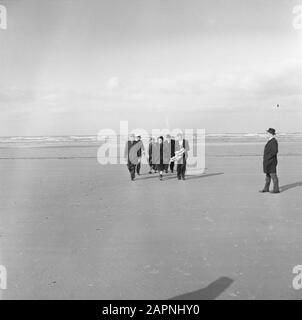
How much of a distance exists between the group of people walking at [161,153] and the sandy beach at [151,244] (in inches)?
105

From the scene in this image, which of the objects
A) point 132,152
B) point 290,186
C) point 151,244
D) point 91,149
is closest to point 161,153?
point 132,152

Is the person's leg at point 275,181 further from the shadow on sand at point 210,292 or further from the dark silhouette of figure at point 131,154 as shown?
the shadow on sand at point 210,292

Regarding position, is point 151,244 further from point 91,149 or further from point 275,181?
point 91,149

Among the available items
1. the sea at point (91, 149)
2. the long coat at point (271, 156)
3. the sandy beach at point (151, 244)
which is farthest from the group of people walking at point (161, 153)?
the sea at point (91, 149)

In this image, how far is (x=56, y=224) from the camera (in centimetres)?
742

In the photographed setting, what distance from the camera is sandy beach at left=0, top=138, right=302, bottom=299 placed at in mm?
4449

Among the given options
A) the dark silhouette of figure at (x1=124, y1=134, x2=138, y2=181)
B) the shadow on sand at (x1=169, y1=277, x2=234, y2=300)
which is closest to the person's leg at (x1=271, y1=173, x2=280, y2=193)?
the dark silhouette of figure at (x1=124, y1=134, x2=138, y2=181)

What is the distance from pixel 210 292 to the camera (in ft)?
14.1

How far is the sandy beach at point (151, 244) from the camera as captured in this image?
445cm

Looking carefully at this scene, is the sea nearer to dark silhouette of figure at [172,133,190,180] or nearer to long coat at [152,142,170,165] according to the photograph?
long coat at [152,142,170,165]
